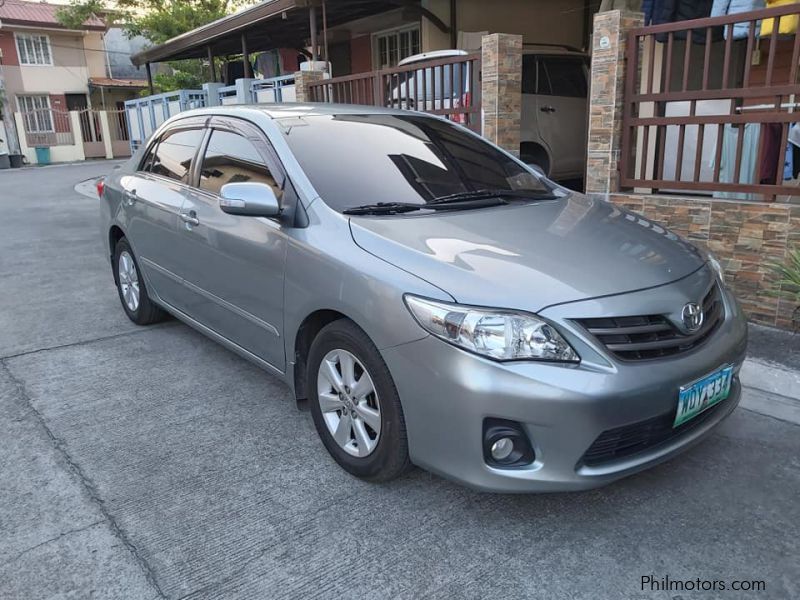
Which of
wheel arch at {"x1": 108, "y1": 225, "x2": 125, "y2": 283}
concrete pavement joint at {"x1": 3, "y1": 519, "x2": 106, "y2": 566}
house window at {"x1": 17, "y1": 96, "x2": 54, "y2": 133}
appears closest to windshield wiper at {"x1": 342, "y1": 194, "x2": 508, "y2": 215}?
concrete pavement joint at {"x1": 3, "y1": 519, "x2": 106, "y2": 566}

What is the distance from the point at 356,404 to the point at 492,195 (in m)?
1.37

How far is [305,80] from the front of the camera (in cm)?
995

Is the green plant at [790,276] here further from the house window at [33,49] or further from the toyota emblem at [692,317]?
the house window at [33,49]

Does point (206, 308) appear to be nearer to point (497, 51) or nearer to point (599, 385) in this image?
point (599, 385)

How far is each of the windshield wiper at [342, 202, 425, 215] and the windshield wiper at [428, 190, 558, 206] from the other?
122mm

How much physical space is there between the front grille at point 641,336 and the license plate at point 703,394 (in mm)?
146

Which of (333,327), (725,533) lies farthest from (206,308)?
(725,533)

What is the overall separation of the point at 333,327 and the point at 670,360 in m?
1.37

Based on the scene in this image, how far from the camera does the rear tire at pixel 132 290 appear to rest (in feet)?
16.4

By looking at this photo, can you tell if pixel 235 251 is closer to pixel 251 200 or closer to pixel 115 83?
pixel 251 200

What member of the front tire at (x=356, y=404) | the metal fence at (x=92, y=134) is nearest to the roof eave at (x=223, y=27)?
the front tire at (x=356, y=404)

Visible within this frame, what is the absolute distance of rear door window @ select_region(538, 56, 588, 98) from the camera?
9.03 meters

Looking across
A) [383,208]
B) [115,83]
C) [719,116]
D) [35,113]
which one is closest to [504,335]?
[383,208]

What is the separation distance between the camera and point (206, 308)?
4.01 metres
